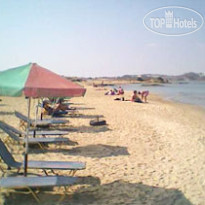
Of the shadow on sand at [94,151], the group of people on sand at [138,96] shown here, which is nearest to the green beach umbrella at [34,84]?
the shadow on sand at [94,151]

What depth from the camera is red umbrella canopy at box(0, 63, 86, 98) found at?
383 centimetres

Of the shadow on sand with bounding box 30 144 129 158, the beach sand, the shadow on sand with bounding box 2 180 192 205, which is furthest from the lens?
the shadow on sand with bounding box 30 144 129 158

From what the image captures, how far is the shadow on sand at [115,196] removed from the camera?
4.47 meters

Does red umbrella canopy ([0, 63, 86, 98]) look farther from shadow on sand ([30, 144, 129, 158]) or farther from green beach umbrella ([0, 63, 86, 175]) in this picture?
shadow on sand ([30, 144, 129, 158])

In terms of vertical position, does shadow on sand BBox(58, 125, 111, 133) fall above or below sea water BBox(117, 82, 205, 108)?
below

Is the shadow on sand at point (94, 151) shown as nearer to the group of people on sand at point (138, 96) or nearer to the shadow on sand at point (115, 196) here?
the shadow on sand at point (115, 196)

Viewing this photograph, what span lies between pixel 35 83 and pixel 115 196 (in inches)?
90.6

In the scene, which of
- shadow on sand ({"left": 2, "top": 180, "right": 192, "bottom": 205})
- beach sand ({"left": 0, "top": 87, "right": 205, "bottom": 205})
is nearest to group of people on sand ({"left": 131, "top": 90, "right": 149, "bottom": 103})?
beach sand ({"left": 0, "top": 87, "right": 205, "bottom": 205})

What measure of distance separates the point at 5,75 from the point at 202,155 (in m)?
5.29

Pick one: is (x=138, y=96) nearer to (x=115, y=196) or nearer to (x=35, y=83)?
(x=115, y=196)

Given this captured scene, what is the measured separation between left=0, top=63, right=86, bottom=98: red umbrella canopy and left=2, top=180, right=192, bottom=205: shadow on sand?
66.8 inches

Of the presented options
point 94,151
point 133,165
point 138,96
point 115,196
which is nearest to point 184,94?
point 138,96

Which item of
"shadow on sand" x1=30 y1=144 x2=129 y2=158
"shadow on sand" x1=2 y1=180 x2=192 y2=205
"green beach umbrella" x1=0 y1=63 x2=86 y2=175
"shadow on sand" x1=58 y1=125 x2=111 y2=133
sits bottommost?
"shadow on sand" x1=2 y1=180 x2=192 y2=205

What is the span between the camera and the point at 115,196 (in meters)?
4.73
